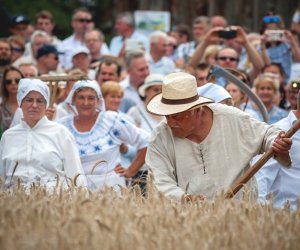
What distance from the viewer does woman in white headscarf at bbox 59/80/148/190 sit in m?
12.5

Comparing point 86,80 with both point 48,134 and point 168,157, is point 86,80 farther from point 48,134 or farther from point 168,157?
point 168,157

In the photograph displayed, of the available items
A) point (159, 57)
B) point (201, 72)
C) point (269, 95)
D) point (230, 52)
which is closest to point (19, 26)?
point (159, 57)

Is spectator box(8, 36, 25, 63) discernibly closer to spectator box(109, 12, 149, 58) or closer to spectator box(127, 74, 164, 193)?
spectator box(109, 12, 149, 58)

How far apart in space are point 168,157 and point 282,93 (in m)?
6.93

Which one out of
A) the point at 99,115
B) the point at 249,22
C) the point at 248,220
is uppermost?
the point at 248,220

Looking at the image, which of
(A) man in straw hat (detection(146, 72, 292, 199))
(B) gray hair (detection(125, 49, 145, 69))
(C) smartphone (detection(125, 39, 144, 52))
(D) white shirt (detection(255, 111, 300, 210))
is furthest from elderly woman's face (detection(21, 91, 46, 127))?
(C) smartphone (detection(125, 39, 144, 52))

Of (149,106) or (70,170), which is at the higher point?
(149,106)

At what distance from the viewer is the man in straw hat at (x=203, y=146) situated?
9.41 metres

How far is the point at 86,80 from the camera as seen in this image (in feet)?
42.3

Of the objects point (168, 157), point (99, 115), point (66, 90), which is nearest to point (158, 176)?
point (168, 157)

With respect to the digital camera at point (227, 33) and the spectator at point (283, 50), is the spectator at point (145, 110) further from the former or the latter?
the spectator at point (283, 50)

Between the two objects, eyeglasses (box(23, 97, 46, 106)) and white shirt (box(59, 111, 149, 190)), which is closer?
eyeglasses (box(23, 97, 46, 106))

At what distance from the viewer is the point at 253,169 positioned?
913 centimetres

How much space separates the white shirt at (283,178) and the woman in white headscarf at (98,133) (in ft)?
7.92
